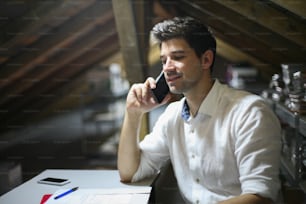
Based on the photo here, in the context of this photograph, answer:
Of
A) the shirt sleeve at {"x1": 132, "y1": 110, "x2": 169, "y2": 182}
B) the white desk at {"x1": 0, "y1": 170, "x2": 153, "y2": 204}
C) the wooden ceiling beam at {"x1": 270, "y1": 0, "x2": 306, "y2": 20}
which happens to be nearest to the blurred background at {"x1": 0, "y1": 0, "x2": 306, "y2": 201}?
the wooden ceiling beam at {"x1": 270, "y1": 0, "x2": 306, "y2": 20}

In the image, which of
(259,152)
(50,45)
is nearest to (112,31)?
(50,45)

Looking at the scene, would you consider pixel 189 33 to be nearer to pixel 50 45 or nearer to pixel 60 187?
pixel 60 187

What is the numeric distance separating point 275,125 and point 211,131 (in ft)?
0.62

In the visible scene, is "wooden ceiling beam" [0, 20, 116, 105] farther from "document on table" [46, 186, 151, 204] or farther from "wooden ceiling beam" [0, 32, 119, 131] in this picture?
"document on table" [46, 186, 151, 204]

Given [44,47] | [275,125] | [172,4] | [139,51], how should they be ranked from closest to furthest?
[275,125] < [139,51] < [172,4] < [44,47]

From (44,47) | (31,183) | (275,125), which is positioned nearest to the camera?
(275,125)

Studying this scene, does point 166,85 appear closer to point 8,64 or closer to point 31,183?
point 31,183

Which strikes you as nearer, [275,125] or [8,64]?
[275,125]

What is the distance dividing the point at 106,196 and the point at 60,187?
0.19 meters

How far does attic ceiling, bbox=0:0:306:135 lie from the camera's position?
1.22 metres

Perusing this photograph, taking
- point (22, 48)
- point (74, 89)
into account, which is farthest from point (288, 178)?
point (74, 89)

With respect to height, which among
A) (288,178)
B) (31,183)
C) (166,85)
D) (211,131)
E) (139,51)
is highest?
(139,51)

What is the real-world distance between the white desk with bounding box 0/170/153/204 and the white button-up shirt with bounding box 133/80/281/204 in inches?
3.8

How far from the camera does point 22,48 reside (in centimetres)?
169
